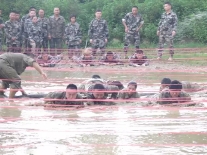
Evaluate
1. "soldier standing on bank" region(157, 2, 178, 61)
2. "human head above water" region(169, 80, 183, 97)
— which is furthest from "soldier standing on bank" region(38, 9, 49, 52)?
"human head above water" region(169, 80, 183, 97)

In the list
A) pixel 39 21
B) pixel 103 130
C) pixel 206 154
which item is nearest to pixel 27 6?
pixel 39 21

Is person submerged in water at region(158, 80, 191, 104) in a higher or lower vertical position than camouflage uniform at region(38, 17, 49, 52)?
lower

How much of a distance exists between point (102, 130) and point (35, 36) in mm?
11920

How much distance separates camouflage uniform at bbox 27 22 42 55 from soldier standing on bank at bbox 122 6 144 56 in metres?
2.66

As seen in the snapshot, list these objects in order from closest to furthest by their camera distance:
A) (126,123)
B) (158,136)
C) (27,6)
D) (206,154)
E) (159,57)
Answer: (206,154) < (158,136) < (126,123) < (159,57) < (27,6)

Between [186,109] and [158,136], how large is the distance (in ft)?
8.75

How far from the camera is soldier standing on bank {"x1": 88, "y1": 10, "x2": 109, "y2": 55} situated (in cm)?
2009

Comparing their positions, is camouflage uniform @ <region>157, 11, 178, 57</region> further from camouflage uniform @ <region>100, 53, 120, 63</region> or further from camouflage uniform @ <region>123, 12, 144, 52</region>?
camouflage uniform @ <region>100, 53, 120, 63</region>

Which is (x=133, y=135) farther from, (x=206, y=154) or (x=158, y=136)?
(x=206, y=154)

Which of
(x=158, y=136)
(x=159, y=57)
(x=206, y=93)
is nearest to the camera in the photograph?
(x=158, y=136)

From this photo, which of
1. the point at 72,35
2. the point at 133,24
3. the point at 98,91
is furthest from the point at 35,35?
the point at 98,91

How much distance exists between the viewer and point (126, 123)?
9227 mm

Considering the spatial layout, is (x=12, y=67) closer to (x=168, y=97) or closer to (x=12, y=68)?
(x=12, y=68)

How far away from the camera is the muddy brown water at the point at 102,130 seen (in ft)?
24.6
